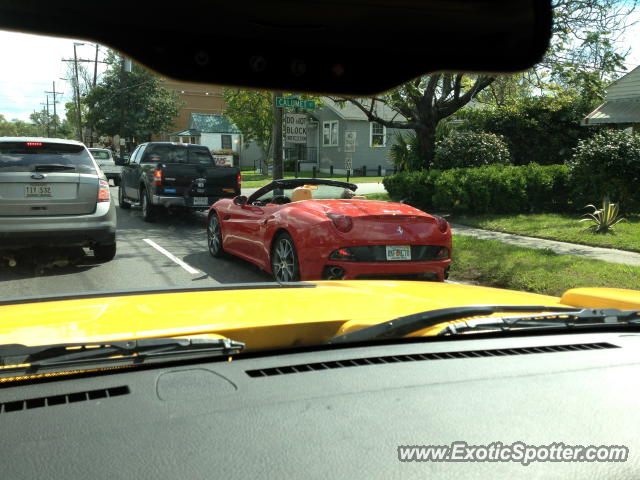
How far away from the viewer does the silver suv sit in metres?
8.33

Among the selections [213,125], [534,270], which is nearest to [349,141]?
[534,270]

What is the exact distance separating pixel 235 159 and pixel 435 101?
3096cm

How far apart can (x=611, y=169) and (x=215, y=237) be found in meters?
9.76

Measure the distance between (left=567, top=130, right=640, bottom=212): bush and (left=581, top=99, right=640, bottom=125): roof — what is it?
653 centimetres

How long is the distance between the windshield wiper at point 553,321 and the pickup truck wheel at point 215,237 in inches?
287

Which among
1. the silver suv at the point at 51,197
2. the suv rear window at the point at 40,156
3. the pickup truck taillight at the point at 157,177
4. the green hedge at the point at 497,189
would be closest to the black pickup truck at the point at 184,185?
the pickup truck taillight at the point at 157,177

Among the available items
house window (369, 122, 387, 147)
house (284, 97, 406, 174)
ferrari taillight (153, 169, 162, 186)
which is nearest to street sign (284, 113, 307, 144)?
ferrari taillight (153, 169, 162, 186)

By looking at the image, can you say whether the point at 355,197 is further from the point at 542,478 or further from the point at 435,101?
the point at 435,101

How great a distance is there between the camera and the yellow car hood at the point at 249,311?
262 centimetres

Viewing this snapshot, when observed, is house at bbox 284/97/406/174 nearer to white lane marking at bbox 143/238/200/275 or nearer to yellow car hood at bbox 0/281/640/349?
white lane marking at bbox 143/238/200/275

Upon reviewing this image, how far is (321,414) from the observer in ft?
6.56

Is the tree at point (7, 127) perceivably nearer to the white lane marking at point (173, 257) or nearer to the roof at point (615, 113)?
the roof at point (615, 113)

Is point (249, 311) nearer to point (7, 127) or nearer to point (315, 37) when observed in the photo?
point (315, 37)

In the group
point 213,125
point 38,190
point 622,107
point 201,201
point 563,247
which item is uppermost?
point 213,125
